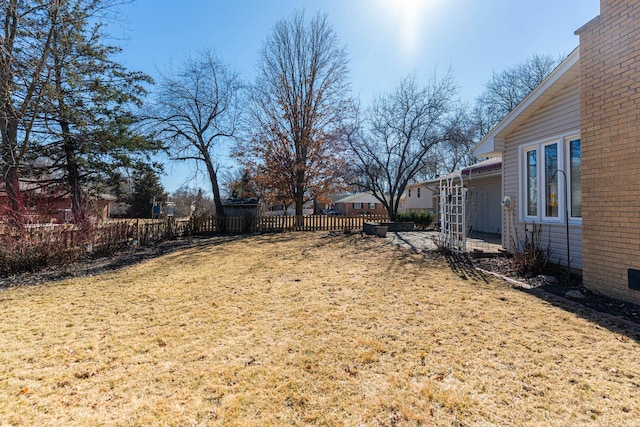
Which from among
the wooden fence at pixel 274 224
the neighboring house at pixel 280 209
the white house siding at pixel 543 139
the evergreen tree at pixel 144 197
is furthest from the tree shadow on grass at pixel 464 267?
the evergreen tree at pixel 144 197

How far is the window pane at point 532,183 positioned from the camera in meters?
6.92

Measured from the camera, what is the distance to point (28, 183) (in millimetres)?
9000

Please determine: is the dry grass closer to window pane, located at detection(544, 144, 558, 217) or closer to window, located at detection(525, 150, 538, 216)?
window pane, located at detection(544, 144, 558, 217)

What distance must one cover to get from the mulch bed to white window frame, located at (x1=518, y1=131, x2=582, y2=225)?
3.60 ft

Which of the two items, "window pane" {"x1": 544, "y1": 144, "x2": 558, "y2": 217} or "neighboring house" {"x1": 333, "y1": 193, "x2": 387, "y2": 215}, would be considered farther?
"neighboring house" {"x1": 333, "y1": 193, "x2": 387, "y2": 215}

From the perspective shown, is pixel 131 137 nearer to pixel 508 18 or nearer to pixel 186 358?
pixel 186 358

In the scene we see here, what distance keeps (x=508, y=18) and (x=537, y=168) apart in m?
6.32

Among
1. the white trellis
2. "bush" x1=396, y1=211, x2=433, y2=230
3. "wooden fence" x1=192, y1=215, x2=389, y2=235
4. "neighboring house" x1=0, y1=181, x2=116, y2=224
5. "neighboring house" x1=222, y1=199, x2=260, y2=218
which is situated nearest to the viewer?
"neighboring house" x1=0, y1=181, x2=116, y2=224

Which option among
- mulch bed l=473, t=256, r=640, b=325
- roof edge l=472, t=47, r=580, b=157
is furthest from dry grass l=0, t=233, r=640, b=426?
roof edge l=472, t=47, r=580, b=157

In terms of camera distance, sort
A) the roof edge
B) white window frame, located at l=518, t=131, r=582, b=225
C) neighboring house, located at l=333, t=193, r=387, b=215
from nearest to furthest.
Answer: the roof edge, white window frame, located at l=518, t=131, r=582, b=225, neighboring house, located at l=333, t=193, r=387, b=215

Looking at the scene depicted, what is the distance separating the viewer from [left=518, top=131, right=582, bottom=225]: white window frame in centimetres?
601

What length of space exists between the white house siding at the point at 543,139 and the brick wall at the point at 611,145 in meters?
1.19

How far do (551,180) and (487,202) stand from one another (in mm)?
8302

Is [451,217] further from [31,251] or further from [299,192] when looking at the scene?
[31,251]
